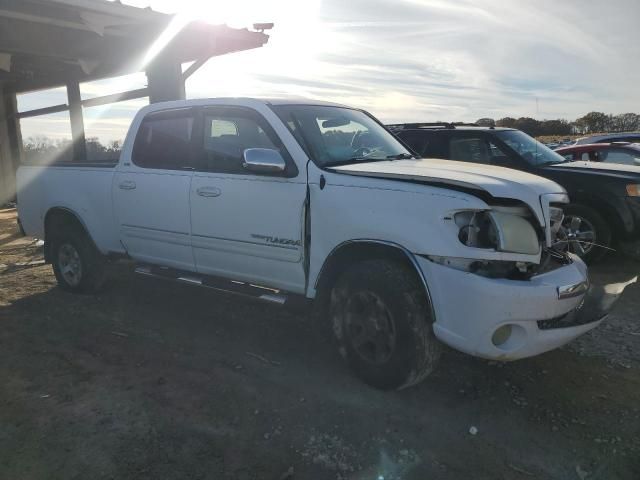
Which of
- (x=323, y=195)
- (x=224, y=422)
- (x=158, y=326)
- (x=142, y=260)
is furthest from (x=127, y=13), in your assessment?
(x=224, y=422)

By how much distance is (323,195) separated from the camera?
12.2ft

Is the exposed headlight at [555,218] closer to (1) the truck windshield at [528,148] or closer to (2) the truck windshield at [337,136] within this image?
(2) the truck windshield at [337,136]

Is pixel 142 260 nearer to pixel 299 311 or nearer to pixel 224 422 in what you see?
pixel 299 311

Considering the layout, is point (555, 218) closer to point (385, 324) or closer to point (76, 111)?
point (385, 324)

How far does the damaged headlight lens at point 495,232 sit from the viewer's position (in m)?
3.16

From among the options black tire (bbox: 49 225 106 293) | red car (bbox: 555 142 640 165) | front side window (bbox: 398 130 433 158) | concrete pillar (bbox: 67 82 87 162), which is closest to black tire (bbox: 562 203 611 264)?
front side window (bbox: 398 130 433 158)

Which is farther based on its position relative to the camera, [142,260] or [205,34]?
[205,34]

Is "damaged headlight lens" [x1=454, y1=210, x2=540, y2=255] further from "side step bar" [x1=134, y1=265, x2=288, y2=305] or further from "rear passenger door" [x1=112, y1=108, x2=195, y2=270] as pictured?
"rear passenger door" [x1=112, y1=108, x2=195, y2=270]

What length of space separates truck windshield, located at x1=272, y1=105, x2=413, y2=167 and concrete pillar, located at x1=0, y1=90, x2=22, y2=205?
15825 millimetres

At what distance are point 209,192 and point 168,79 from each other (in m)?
6.89

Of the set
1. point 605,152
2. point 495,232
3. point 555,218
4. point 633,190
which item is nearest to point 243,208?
point 495,232

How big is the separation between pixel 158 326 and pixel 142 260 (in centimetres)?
70

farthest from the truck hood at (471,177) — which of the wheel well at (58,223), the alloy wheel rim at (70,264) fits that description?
the alloy wheel rim at (70,264)

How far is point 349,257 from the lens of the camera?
12.1 ft
